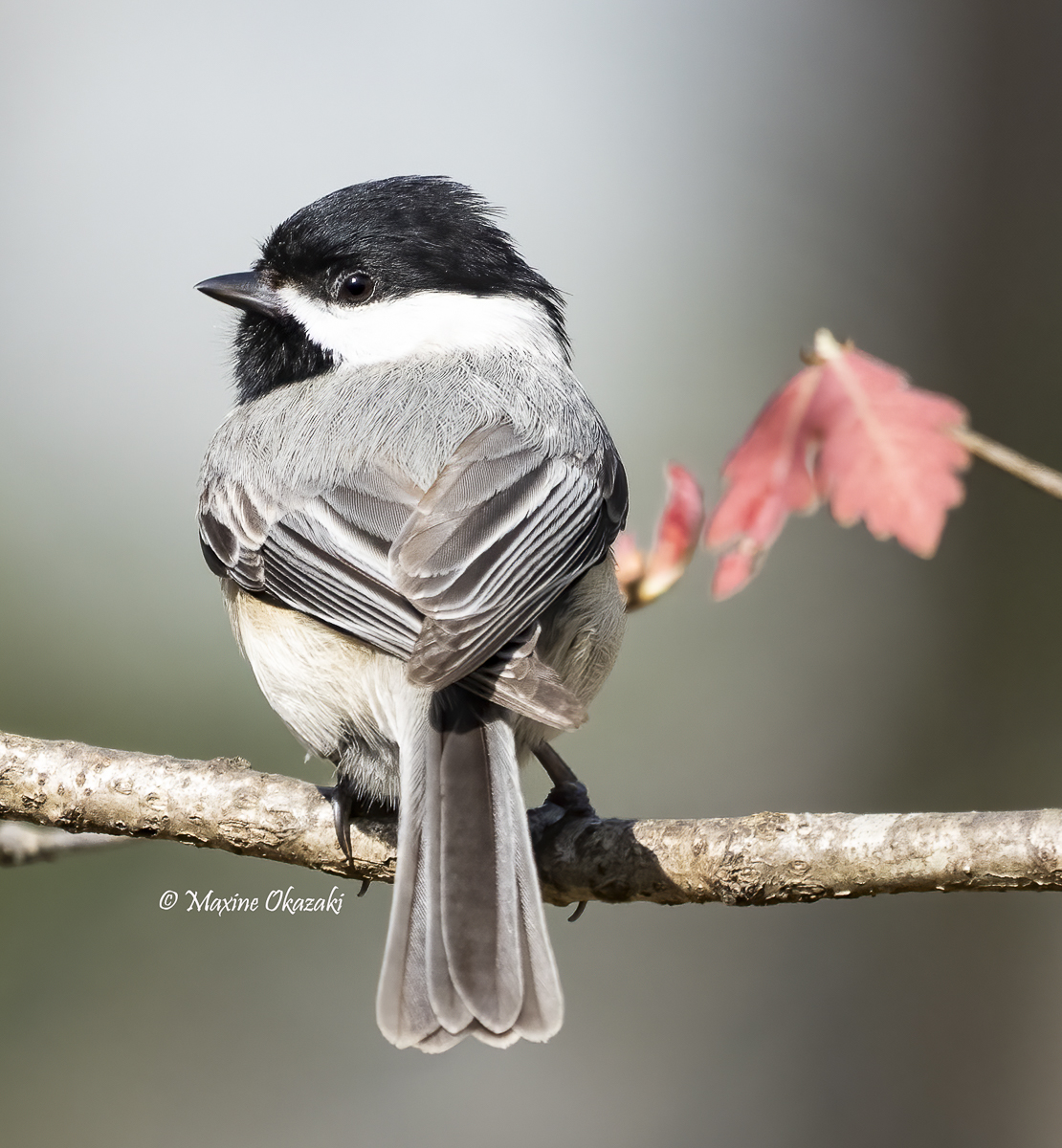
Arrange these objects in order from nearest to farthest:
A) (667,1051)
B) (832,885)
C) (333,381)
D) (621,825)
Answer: (832,885) < (621,825) < (333,381) < (667,1051)

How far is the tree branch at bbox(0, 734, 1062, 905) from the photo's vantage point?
1929mm

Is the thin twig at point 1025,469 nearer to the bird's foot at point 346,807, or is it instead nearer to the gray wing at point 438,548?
the gray wing at point 438,548

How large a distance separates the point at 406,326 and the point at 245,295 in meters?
0.44

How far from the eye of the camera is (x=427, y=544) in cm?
228

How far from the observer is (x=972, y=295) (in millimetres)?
5836

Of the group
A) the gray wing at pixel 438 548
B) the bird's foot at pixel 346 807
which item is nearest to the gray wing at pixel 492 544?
the gray wing at pixel 438 548

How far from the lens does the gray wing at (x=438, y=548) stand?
2.14 m

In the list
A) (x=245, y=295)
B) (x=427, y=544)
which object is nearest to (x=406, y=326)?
(x=245, y=295)

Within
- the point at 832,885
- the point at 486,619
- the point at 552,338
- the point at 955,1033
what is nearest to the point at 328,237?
the point at 552,338

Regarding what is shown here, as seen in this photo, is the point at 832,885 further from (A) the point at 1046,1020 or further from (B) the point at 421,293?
(A) the point at 1046,1020

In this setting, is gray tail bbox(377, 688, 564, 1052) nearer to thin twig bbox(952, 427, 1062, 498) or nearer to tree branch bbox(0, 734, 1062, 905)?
tree branch bbox(0, 734, 1062, 905)

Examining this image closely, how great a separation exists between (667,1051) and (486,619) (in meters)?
5.29

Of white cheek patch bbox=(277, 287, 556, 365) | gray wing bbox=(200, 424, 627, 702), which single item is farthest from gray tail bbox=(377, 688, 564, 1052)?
white cheek patch bbox=(277, 287, 556, 365)

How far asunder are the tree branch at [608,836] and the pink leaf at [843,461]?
1.69 feet
